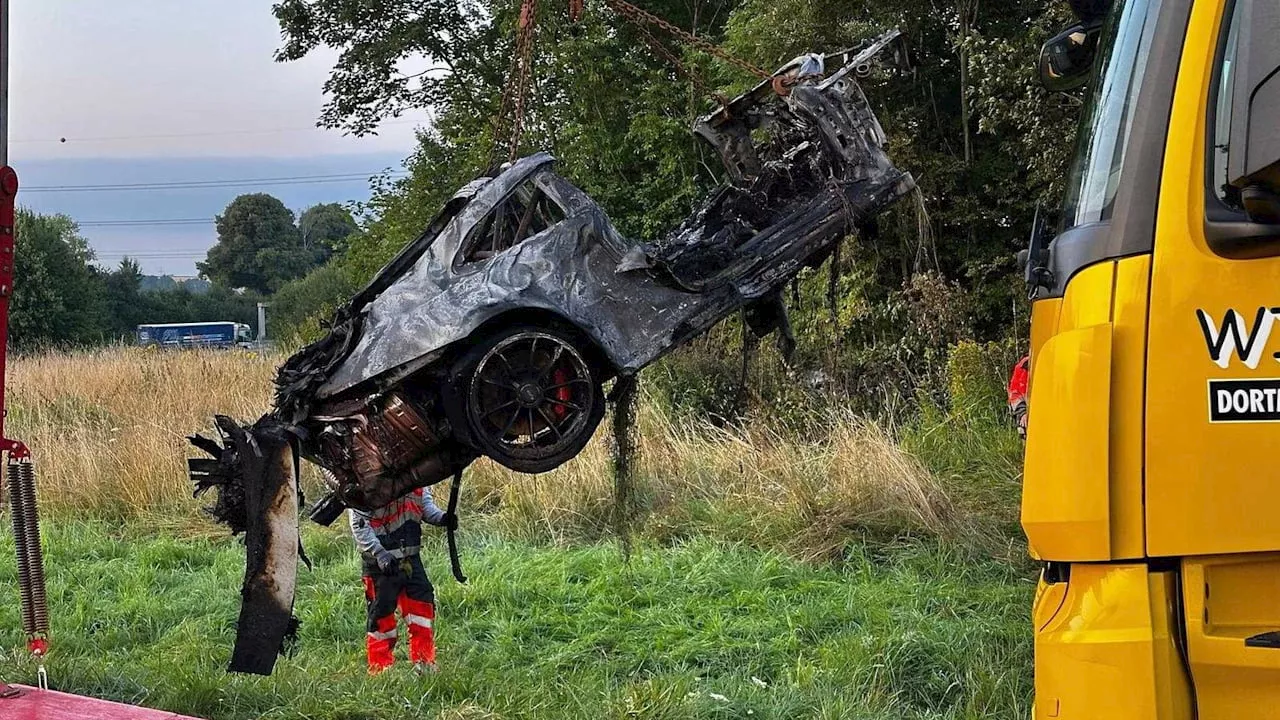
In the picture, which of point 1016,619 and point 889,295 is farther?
point 889,295

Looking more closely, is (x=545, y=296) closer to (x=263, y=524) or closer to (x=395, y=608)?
(x=263, y=524)

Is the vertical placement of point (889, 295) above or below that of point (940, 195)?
below

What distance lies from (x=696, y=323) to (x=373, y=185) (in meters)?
19.0

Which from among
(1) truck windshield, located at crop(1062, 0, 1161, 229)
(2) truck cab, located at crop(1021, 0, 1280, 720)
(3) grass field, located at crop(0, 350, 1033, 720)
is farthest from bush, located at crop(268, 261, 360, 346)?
(2) truck cab, located at crop(1021, 0, 1280, 720)

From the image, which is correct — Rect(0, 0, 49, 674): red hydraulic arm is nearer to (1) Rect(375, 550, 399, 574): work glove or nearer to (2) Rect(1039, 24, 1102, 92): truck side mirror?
(1) Rect(375, 550, 399, 574): work glove

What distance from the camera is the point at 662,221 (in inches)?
637

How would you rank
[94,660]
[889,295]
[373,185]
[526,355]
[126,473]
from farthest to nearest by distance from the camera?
[373,185]
[889,295]
[126,473]
[94,660]
[526,355]

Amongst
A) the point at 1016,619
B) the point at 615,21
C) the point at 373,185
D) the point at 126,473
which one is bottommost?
the point at 1016,619

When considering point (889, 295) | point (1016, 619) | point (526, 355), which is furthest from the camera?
point (889, 295)

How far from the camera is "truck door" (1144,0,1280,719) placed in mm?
2201

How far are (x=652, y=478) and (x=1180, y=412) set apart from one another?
22.4ft

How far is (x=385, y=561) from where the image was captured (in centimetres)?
536

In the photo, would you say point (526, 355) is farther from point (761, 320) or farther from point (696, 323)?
point (761, 320)

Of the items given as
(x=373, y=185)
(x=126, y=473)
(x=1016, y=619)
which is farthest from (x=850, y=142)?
(x=373, y=185)
